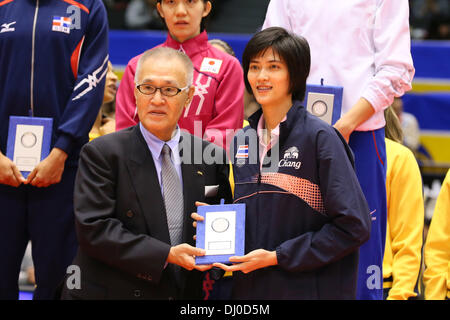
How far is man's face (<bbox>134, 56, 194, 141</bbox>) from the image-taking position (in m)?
2.67

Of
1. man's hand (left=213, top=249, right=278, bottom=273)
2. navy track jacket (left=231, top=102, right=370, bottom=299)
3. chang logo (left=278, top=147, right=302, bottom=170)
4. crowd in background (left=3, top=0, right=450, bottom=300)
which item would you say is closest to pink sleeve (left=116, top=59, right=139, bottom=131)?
navy track jacket (left=231, top=102, right=370, bottom=299)

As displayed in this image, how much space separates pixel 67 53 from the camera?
11.3 feet

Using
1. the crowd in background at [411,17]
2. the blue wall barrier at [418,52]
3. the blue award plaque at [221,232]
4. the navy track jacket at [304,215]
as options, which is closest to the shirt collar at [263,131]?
the navy track jacket at [304,215]

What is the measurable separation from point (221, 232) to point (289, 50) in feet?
2.48

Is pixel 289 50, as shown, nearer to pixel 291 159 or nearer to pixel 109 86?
pixel 291 159

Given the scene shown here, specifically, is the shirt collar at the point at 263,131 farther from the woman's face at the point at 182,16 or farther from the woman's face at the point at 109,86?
the woman's face at the point at 109,86

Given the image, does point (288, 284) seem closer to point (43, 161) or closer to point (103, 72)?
point (43, 161)

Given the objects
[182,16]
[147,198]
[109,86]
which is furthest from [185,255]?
[109,86]

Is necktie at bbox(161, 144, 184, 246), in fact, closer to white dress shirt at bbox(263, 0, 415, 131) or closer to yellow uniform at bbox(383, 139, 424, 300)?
white dress shirt at bbox(263, 0, 415, 131)

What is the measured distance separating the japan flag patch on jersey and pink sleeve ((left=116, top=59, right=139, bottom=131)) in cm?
35

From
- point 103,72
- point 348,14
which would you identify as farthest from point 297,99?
point 103,72

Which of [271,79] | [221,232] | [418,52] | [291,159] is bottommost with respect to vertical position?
[221,232]

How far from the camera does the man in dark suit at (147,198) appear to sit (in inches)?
98.3

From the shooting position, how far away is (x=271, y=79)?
105 inches
